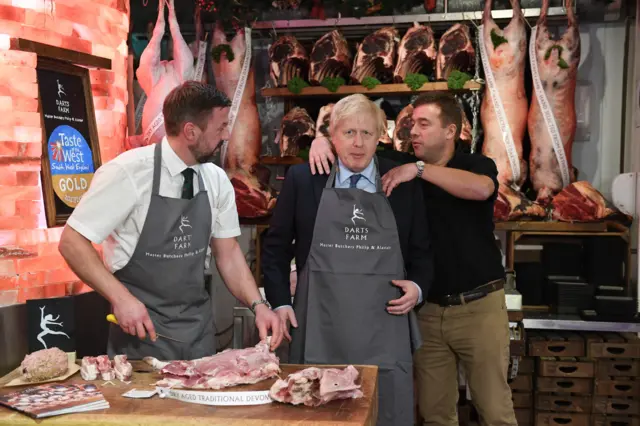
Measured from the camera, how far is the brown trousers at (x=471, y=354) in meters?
3.14

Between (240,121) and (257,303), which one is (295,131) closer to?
(240,121)

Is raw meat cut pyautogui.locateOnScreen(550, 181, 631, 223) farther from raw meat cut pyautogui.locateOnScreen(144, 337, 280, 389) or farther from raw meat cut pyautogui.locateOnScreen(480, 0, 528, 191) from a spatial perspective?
raw meat cut pyautogui.locateOnScreen(144, 337, 280, 389)

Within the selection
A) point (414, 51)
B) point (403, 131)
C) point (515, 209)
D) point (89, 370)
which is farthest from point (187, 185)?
point (515, 209)

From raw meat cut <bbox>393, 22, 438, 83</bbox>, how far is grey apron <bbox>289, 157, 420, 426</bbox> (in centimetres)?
205

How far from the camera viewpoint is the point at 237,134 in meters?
4.79

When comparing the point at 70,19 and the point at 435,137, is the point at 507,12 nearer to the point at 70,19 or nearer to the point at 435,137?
the point at 435,137

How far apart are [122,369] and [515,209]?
2.97m

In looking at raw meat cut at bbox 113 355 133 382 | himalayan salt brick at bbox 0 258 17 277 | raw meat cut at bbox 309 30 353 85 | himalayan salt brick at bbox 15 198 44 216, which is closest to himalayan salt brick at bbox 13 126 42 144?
himalayan salt brick at bbox 15 198 44 216

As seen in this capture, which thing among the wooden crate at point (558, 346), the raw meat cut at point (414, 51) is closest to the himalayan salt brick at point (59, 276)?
the raw meat cut at point (414, 51)

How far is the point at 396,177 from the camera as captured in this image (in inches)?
105

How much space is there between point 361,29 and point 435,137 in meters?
2.07

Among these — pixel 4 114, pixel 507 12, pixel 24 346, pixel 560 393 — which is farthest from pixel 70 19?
pixel 560 393

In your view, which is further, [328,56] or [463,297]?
[328,56]

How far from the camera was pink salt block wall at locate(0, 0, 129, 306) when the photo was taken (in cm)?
263
